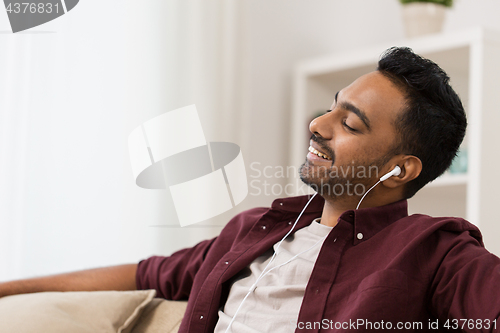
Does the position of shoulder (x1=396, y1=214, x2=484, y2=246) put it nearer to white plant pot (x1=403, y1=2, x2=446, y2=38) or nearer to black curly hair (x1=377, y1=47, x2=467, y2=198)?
black curly hair (x1=377, y1=47, x2=467, y2=198)

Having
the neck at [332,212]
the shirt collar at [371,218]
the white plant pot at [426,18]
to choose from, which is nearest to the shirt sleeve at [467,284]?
the shirt collar at [371,218]

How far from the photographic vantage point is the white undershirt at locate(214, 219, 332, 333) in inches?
43.0

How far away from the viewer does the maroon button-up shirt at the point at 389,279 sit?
90cm

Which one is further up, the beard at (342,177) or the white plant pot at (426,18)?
the white plant pot at (426,18)

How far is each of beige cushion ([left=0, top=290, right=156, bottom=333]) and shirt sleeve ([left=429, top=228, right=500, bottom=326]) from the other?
706 millimetres

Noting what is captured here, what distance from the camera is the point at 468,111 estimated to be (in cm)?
186

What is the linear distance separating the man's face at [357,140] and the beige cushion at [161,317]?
463mm

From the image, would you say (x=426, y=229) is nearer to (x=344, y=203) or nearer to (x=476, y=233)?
(x=476, y=233)

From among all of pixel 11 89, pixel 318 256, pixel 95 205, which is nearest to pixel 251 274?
pixel 318 256

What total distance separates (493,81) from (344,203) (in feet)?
3.19

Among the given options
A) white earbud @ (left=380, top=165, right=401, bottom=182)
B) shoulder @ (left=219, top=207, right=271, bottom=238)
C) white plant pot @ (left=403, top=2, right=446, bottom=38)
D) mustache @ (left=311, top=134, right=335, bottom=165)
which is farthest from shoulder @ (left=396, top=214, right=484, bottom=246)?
white plant pot @ (left=403, top=2, right=446, bottom=38)

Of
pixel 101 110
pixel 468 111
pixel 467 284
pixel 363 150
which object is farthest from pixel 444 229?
pixel 101 110

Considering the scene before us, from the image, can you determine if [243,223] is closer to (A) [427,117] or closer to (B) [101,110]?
(A) [427,117]

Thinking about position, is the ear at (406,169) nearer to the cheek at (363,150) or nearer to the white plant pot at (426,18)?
the cheek at (363,150)
